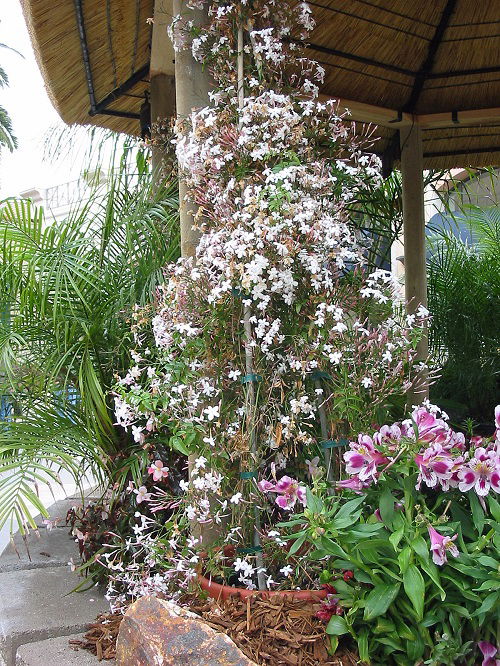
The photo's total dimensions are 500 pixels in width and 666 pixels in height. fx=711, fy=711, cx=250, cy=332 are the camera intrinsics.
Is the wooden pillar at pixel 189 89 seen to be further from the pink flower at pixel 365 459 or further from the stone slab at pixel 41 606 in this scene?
the stone slab at pixel 41 606

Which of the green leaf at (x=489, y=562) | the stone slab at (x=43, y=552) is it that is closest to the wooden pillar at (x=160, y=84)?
the stone slab at (x=43, y=552)

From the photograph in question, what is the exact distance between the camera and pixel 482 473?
1.76 metres

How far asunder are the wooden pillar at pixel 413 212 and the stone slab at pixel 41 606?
104 inches

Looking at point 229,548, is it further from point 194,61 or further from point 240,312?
point 194,61

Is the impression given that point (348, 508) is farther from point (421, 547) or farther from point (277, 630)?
point (277, 630)

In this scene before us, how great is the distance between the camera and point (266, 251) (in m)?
2.09

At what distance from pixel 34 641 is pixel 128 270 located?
5.07 feet

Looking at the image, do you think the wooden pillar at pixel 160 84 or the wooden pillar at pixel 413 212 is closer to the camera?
the wooden pillar at pixel 160 84

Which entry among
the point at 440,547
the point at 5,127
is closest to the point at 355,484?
the point at 440,547

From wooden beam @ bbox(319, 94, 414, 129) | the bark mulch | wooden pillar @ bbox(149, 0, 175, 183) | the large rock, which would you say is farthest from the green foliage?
wooden beam @ bbox(319, 94, 414, 129)

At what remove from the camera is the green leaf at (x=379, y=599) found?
164 centimetres

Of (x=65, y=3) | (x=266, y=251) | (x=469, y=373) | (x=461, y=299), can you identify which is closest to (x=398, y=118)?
(x=461, y=299)

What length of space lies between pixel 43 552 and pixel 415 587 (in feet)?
7.50

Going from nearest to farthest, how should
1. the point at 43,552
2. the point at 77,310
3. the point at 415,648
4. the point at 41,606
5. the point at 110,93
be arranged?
1. the point at 415,648
2. the point at 41,606
3. the point at 77,310
4. the point at 43,552
5. the point at 110,93
